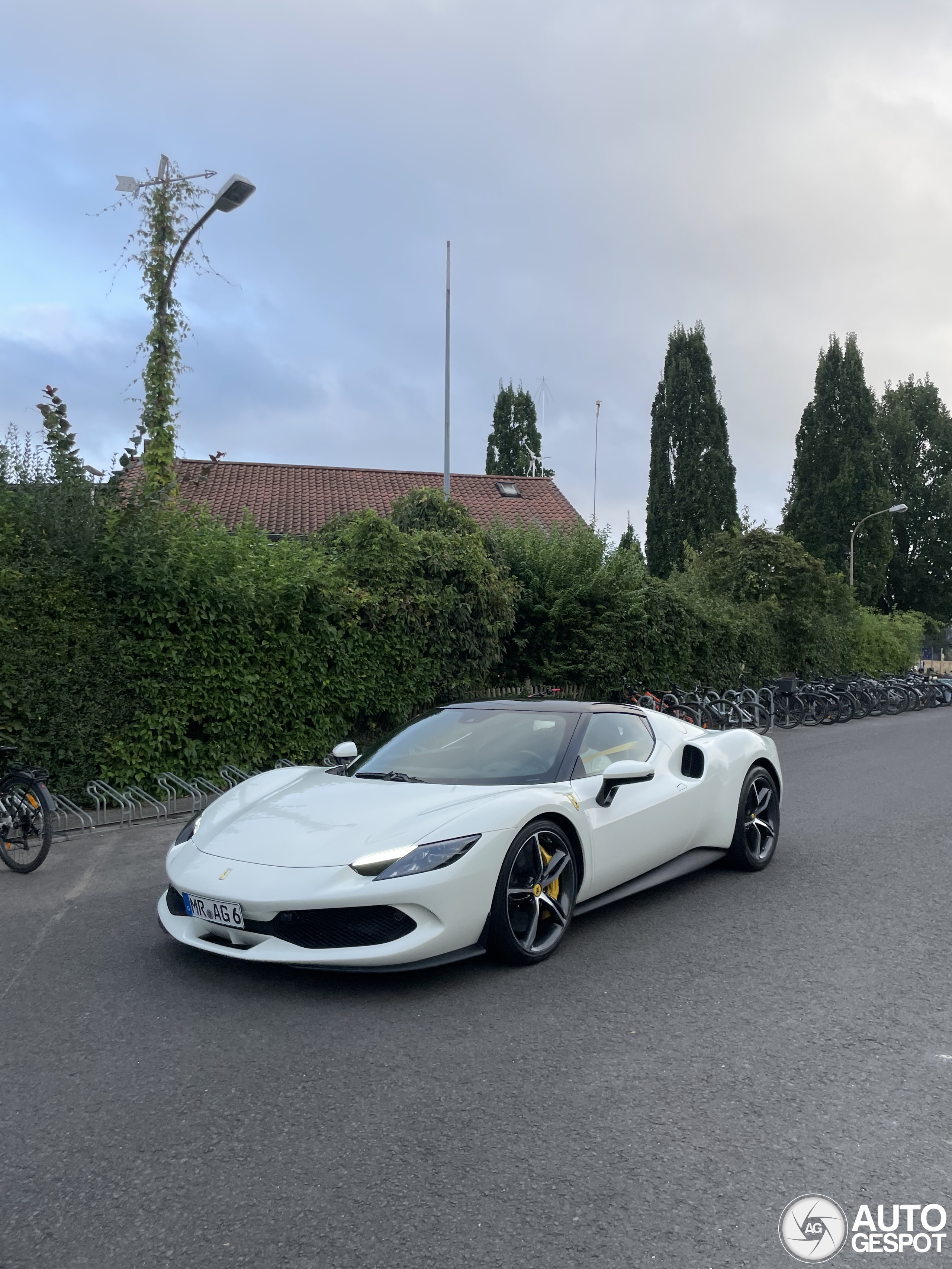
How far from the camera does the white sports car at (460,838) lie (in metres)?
4.15

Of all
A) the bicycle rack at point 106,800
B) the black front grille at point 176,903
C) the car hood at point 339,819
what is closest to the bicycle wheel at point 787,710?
the bicycle rack at point 106,800

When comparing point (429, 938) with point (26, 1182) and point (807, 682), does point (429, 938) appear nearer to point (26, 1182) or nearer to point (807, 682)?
point (26, 1182)

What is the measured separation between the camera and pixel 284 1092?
332cm

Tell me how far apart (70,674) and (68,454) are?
2.23m

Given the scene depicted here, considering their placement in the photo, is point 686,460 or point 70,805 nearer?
point 70,805

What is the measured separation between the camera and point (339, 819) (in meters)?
4.67

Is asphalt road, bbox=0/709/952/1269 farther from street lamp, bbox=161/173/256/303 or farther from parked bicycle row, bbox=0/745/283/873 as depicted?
street lamp, bbox=161/173/256/303

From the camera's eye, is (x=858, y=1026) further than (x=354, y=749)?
No

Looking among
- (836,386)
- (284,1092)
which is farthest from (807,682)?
(836,386)

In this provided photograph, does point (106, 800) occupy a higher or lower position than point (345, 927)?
lower

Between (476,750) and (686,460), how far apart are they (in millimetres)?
45728

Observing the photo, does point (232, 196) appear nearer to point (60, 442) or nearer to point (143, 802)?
point (60, 442)

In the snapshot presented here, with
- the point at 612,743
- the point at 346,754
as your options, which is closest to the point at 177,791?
the point at 346,754

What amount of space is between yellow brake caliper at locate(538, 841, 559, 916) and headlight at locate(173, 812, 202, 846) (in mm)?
1787
